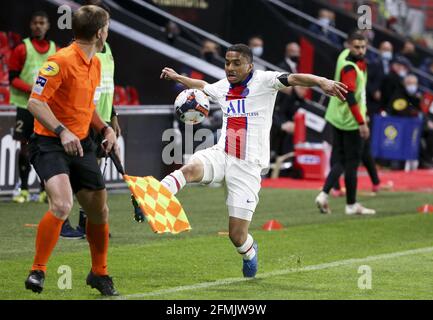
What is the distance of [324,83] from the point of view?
29.2ft

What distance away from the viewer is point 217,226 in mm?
13602

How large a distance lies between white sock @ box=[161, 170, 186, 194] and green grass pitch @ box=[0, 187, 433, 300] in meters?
0.77

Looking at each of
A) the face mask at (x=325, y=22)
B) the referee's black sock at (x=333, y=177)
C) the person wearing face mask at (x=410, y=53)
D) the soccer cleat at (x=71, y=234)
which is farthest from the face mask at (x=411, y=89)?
the soccer cleat at (x=71, y=234)

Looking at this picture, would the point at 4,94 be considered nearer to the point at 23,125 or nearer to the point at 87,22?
the point at 23,125

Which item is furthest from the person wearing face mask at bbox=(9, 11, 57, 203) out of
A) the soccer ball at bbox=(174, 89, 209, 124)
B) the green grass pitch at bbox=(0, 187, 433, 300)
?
the soccer ball at bbox=(174, 89, 209, 124)

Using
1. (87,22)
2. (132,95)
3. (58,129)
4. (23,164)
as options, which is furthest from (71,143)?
(132,95)

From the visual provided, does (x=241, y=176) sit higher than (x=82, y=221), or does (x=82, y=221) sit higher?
(x=241, y=176)

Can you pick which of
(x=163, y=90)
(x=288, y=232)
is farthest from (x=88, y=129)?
(x=163, y=90)

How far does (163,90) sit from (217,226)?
8.78 m

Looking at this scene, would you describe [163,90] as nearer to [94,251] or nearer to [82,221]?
[82,221]

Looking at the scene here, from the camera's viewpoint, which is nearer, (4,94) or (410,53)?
(4,94)

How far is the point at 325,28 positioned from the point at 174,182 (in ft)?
59.7

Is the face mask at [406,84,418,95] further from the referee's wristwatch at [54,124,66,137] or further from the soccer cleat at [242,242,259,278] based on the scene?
the referee's wristwatch at [54,124,66,137]

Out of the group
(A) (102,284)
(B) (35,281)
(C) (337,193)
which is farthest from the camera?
(C) (337,193)
